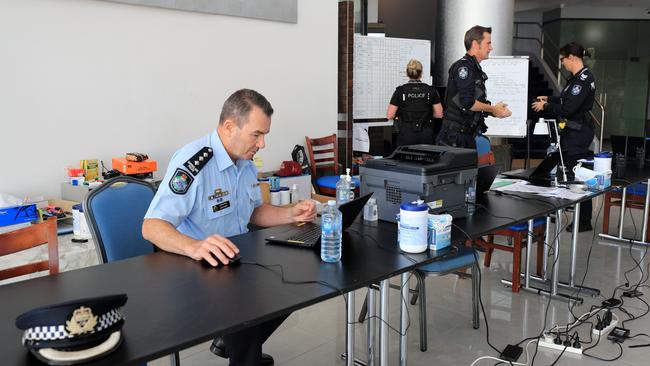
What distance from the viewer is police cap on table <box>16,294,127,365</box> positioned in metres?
1.16

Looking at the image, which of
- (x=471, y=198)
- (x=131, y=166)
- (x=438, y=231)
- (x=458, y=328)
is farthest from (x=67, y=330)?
(x=131, y=166)

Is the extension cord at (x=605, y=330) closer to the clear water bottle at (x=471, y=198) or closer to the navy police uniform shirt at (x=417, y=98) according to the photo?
the clear water bottle at (x=471, y=198)

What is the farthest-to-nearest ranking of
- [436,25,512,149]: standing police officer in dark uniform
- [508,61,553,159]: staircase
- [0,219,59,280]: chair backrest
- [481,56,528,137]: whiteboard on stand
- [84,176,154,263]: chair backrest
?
[508,61,553,159]: staircase < [481,56,528,137]: whiteboard on stand < [436,25,512,149]: standing police officer in dark uniform < [84,176,154,263]: chair backrest < [0,219,59,280]: chair backrest

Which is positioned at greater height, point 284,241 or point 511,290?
point 284,241

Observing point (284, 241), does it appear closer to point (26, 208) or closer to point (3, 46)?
point (26, 208)

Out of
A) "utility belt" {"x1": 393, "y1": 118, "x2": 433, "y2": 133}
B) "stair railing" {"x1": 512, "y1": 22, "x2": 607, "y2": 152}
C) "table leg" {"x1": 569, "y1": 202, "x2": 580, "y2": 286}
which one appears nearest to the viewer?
"table leg" {"x1": 569, "y1": 202, "x2": 580, "y2": 286}

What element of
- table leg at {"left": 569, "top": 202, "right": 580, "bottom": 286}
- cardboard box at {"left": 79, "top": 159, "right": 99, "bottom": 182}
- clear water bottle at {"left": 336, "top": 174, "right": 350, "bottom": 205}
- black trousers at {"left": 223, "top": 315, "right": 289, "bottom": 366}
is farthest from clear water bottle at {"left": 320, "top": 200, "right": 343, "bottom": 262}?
cardboard box at {"left": 79, "top": 159, "right": 99, "bottom": 182}

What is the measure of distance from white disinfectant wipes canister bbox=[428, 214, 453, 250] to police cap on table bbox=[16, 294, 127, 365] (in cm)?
121

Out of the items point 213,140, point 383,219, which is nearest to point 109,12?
point 213,140

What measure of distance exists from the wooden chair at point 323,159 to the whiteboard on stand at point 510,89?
2479 mm

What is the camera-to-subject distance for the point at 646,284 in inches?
152

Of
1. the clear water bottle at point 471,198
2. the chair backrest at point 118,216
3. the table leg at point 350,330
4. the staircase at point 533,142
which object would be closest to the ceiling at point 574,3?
the staircase at point 533,142

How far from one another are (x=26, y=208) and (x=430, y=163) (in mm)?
2128

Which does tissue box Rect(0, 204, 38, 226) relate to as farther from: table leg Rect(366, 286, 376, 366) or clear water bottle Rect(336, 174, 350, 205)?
table leg Rect(366, 286, 376, 366)
